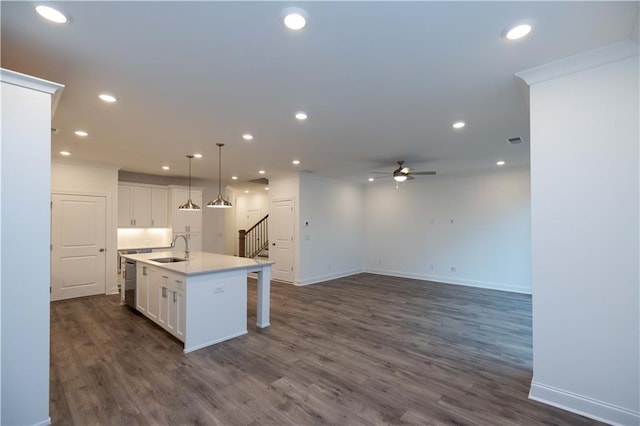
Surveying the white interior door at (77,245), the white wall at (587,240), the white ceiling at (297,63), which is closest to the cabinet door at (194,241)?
the white interior door at (77,245)

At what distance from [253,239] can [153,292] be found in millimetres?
6764

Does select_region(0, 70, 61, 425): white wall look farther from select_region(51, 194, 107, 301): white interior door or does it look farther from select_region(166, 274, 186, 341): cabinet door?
select_region(51, 194, 107, 301): white interior door

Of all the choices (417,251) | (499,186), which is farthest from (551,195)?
(417,251)

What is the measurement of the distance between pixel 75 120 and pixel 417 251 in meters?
7.59

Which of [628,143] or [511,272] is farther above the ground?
[628,143]

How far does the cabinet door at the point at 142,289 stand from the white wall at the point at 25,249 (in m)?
2.47

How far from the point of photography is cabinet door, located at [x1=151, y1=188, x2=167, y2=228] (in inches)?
297

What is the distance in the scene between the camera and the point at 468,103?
10.6 ft

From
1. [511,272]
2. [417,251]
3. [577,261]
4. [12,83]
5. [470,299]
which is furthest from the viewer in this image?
[417,251]

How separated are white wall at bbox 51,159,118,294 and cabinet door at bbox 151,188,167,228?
1048 mm

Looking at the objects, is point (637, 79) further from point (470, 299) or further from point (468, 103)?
point (470, 299)

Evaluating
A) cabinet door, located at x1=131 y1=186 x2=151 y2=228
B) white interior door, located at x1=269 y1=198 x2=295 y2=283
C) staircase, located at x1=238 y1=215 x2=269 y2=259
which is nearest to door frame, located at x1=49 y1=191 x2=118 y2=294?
cabinet door, located at x1=131 y1=186 x2=151 y2=228

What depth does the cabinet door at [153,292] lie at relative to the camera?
4257 mm

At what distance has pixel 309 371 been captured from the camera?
10.1 feet
